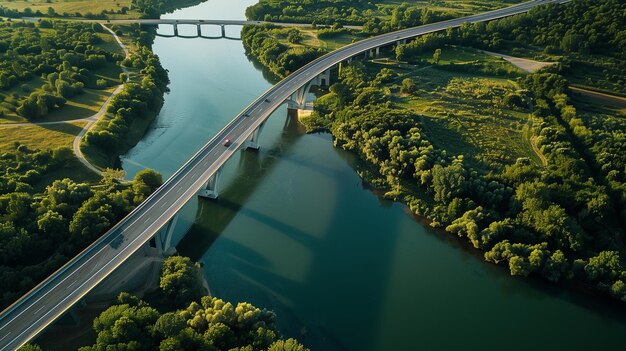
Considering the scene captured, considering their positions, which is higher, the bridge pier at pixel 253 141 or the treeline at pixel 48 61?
the treeline at pixel 48 61

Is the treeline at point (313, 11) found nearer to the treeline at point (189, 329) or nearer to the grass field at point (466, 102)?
the grass field at point (466, 102)

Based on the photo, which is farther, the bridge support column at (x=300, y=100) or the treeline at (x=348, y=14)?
the treeline at (x=348, y=14)

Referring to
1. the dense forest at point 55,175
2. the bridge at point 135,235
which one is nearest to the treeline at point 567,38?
the bridge at point 135,235

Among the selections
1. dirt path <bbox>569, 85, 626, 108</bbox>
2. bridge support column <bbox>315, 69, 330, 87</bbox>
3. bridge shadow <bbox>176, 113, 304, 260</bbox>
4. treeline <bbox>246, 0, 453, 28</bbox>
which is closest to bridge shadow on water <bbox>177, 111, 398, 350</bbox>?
bridge shadow <bbox>176, 113, 304, 260</bbox>

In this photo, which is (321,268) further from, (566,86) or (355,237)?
(566,86)

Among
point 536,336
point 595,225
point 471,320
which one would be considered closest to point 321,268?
point 471,320

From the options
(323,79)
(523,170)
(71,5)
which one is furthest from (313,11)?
(523,170)

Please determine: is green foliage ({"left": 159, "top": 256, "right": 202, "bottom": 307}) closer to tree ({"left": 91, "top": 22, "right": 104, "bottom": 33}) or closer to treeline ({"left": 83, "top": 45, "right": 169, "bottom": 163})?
treeline ({"left": 83, "top": 45, "right": 169, "bottom": 163})

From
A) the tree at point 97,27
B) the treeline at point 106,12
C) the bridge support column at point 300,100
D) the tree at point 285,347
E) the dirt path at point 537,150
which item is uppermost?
the treeline at point 106,12

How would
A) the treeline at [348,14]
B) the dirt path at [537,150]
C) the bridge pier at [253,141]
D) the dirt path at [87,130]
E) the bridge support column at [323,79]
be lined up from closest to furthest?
1. the dirt path at [87,130]
2. the dirt path at [537,150]
3. the bridge pier at [253,141]
4. the bridge support column at [323,79]
5. the treeline at [348,14]
